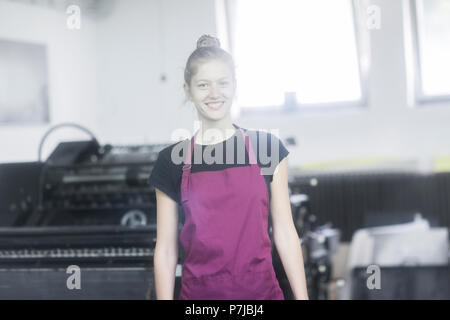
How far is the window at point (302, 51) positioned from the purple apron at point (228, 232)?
124 inches

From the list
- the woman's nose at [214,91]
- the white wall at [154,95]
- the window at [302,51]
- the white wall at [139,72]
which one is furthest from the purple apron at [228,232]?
the window at [302,51]

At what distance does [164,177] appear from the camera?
1303 mm

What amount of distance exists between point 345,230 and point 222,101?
12.0 ft

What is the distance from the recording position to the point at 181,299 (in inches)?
52.6

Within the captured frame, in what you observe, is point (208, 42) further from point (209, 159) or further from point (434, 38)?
point (434, 38)

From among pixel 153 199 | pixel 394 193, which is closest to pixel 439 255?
pixel 394 193

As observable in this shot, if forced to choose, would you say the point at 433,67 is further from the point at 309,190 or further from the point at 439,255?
the point at 439,255

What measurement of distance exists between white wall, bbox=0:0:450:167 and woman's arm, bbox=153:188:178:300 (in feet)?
9.78

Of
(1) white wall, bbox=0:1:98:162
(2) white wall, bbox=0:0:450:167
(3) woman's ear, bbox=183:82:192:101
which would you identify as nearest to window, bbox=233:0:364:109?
(2) white wall, bbox=0:0:450:167

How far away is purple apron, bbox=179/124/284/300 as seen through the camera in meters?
1.26

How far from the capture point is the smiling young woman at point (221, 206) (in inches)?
49.6

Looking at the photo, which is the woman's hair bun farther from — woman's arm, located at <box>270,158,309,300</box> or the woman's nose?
woman's arm, located at <box>270,158,309,300</box>

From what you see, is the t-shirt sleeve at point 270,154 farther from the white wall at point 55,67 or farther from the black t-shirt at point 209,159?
the white wall at point 55,67

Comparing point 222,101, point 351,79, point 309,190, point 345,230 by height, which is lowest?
point 345,230
